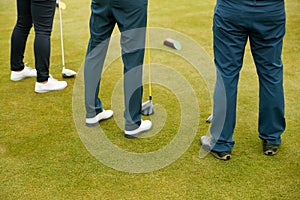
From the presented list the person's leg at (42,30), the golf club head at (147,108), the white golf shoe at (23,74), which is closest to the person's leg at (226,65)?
the golf club head at (147,108)

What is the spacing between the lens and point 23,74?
390cm

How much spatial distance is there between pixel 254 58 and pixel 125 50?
78cm

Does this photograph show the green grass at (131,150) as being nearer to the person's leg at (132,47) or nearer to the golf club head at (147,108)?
the golf club head at (147,108)

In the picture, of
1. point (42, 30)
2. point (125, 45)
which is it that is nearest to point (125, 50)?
point (125, 45)

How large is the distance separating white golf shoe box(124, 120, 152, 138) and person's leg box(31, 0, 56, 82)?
1.04 metres

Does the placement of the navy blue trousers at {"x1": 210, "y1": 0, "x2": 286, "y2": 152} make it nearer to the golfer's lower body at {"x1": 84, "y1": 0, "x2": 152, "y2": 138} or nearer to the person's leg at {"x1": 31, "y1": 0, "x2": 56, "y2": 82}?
the golfer's lower body at {"x1": 84, "y1": 0, "x2": 152, "y2": 138}

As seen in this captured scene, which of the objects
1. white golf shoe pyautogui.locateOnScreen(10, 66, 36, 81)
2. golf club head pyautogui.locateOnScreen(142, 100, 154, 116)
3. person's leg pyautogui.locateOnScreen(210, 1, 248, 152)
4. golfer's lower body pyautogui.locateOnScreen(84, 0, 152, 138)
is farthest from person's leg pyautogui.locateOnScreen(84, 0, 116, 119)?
white golf shoe pyautogui.locateOnScreen(10, 66, 36, 81)

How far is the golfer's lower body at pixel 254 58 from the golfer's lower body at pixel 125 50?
45 centimetres

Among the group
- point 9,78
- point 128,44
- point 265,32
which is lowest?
point 9,78

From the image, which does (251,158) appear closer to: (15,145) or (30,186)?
(30,186)

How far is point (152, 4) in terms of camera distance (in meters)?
6.50

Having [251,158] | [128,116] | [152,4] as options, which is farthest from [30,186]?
[152,4]

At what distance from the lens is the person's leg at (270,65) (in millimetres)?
2414

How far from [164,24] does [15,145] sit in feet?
10.3
